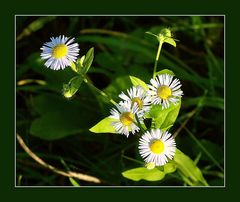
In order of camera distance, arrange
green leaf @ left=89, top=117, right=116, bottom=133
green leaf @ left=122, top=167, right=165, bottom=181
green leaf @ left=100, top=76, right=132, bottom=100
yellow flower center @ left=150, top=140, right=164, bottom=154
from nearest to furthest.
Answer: yellow flower center @ left=150, top=140, right=164, bottom=154
green leaf @ left=89, top=117, right=116, bottom=133
green leaf @ left=122, top=167, right=165, bottom=181
green leaf @ left=100, top=76, right=132, bottom=100

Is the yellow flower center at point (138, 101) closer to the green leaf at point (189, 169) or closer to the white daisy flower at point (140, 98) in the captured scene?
the white daisy flower at point (140, 98)

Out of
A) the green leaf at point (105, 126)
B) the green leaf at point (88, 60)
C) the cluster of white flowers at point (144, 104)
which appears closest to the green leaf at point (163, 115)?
the cluster of white flowers at point (144, 104)

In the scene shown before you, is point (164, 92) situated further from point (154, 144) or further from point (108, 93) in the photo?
point (108, 93)

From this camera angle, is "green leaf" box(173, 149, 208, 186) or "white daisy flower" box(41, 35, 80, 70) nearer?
"white daisy flower" box(41, 35, 80, 70)

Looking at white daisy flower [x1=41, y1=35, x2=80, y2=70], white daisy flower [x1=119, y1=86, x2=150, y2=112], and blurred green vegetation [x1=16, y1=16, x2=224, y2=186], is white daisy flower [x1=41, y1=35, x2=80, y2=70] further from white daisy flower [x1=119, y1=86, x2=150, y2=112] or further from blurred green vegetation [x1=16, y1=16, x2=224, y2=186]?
blurred green vegetation [x1=16, y1=16, x2=224, y2=186]

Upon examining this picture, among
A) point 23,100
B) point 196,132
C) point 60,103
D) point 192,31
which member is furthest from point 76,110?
point 192,31

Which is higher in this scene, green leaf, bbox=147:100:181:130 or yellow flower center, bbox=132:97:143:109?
yellow flower center, bbox=132:97:143:109

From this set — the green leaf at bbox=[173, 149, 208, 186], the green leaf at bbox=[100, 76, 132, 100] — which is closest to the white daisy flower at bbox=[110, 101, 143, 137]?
the green leaf at bbox=[173, 149, 208, 186]
